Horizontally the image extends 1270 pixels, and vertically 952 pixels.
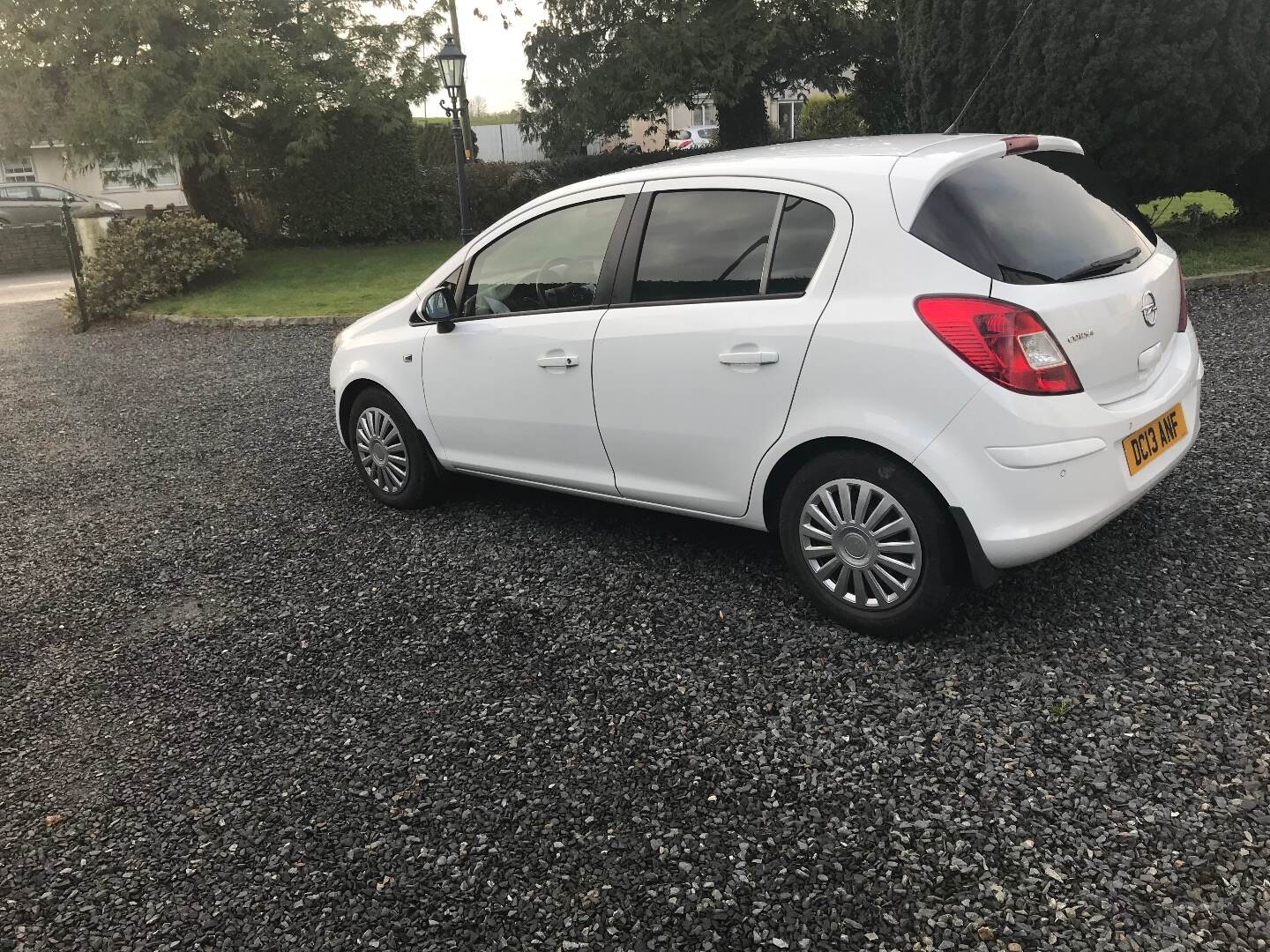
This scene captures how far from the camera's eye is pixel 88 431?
788 centimetres

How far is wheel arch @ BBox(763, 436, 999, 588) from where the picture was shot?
3.11m

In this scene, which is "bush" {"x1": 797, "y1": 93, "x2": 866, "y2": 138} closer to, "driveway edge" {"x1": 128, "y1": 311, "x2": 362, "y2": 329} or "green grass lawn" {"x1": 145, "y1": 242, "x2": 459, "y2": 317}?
"green grass lawn" {"x1": 145, "y1": 242, "x2": 459, "y2": 317}

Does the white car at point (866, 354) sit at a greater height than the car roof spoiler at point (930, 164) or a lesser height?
lesser

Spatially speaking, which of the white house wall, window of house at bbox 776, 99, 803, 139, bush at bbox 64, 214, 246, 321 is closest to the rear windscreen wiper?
bush at bbox 64, 214, 246, 321

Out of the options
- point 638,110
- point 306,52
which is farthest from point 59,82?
point 638,110

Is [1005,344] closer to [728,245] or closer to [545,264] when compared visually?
[728,245]

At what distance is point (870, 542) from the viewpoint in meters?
3.34

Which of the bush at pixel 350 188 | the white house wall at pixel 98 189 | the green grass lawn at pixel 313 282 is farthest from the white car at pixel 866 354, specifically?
the white house wall at pixel 98 189

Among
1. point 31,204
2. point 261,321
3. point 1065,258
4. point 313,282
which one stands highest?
point 31,204

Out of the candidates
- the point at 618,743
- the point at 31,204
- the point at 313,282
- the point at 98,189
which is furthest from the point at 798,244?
the point at 98,189

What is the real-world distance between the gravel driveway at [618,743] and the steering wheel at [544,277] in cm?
118

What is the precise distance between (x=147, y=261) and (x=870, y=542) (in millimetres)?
14960

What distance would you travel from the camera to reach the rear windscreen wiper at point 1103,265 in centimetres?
318

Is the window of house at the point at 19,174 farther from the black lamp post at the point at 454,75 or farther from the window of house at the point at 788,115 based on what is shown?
the black lamp post at the point at 454,75
